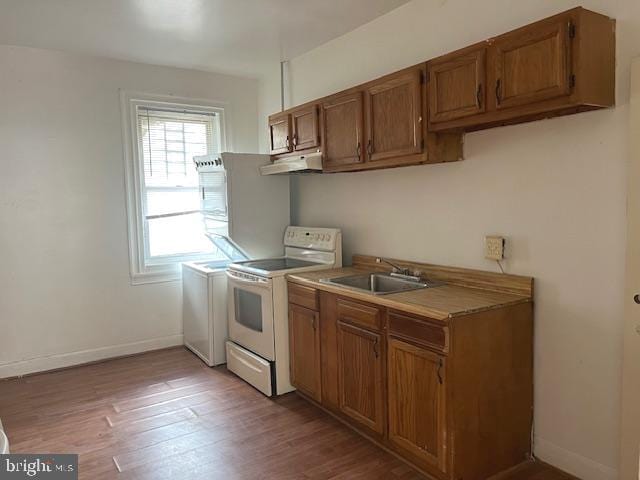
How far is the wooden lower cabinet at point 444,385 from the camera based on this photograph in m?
2.14

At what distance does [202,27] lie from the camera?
3342 mm

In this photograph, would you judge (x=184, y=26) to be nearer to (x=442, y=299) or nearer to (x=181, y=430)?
(x=442, y=299)

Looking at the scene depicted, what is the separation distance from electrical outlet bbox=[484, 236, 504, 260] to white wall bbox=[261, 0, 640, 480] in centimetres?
5

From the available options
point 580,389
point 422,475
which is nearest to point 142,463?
point 422,475

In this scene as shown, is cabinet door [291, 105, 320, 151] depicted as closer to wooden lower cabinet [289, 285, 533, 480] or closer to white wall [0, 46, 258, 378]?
wooden lower cabinet [289, 285, 533, 480]

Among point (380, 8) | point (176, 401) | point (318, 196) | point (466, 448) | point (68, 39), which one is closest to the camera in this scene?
point (466, 448)

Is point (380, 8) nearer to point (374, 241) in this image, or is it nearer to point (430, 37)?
point (430, 37)

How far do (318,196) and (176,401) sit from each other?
1912 millimetres

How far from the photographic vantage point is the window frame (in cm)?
412

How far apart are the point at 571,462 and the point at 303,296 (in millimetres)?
1703

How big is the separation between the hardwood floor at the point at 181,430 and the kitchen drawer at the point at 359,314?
2.21ft

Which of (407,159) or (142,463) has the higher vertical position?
(407,159)

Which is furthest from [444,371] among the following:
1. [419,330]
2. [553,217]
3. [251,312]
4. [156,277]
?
[156,277]

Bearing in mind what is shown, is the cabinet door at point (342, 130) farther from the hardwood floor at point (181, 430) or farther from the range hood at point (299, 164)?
the hardwood floor at point (181, 430)
